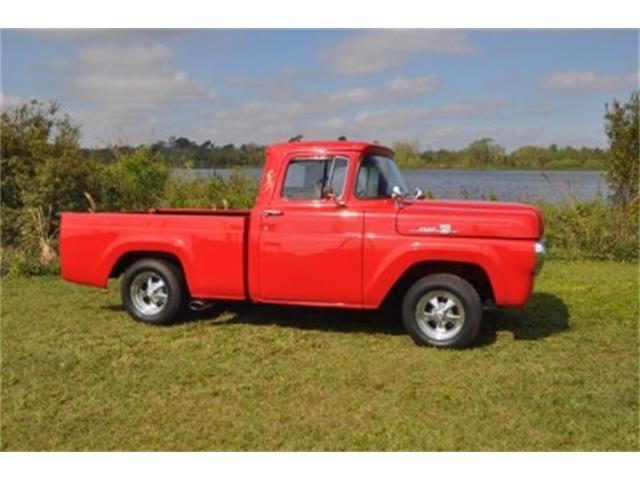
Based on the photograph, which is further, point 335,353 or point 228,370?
point 335,353

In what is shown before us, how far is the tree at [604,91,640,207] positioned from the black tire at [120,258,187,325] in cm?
1006

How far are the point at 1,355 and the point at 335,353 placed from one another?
2.95 metres

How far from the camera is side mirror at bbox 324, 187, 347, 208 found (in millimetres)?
6207

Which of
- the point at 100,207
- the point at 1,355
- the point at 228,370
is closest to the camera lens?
the point at 228,370

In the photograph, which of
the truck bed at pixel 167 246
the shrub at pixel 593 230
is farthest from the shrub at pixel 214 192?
the truck bed at pixel 167 246

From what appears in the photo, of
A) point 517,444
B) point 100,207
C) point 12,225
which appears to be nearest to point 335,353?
point 517,444

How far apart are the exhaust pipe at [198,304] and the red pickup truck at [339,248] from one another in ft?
0.31

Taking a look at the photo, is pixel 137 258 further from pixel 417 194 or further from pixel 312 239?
pixel 417 194

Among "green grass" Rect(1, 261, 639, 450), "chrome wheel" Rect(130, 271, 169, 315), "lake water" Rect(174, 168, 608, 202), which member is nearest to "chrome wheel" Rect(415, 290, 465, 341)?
"green grass" Rect(1, 261, 639, 450)

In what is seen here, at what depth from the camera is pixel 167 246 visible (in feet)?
22.2

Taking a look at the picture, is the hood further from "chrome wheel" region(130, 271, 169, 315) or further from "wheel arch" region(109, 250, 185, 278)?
"chrome wheel" region(130, 271, 169, 315)

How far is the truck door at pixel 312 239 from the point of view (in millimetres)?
6148

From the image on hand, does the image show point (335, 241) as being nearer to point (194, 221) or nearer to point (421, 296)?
point (421, 296)

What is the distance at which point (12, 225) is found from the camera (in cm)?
1149
